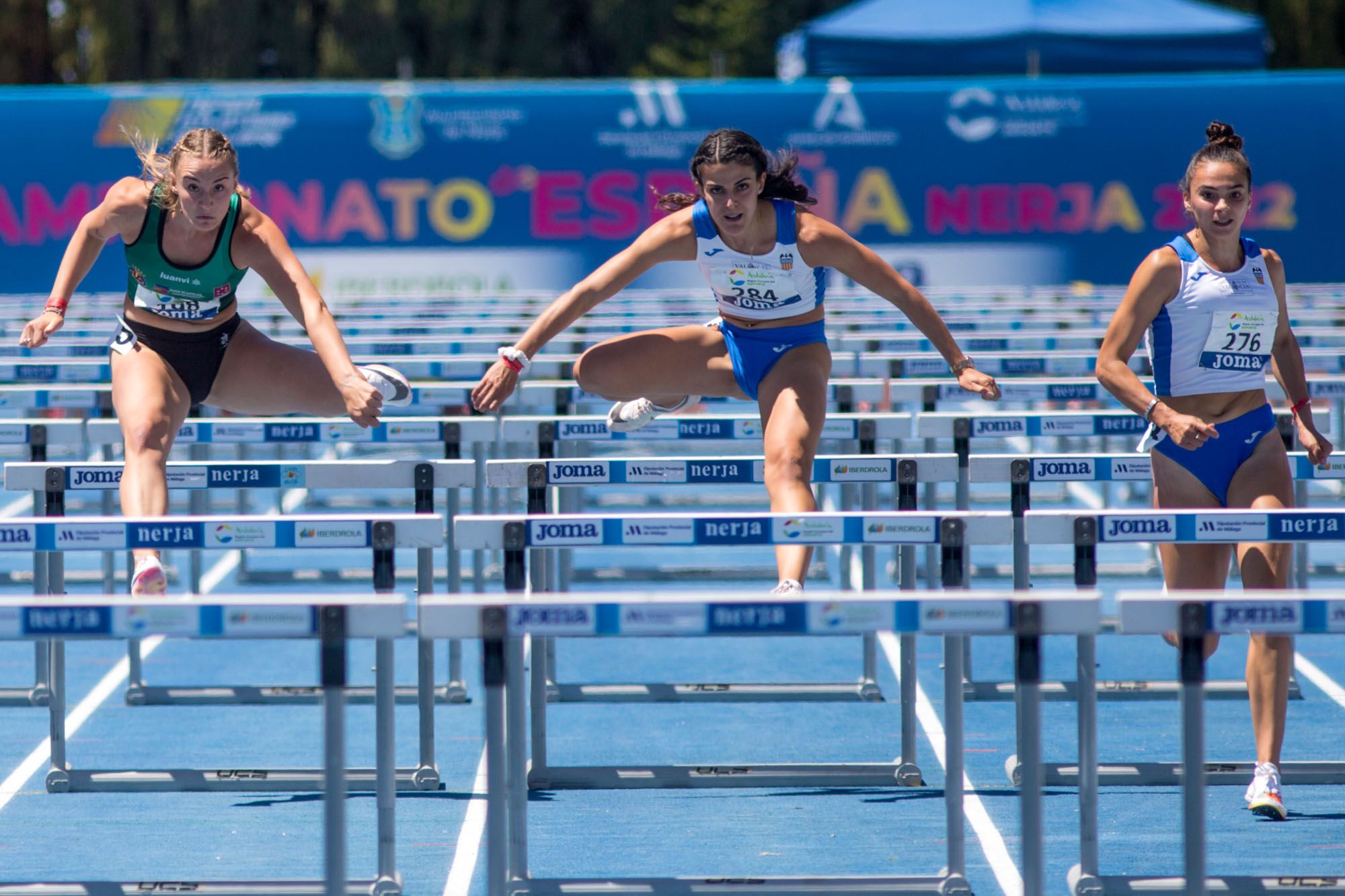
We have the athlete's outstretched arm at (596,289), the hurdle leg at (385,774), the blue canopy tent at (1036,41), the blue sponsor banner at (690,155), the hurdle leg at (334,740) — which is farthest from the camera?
the blue canopy tent at (1036,41)

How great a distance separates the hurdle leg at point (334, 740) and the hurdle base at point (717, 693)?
342 centimetres

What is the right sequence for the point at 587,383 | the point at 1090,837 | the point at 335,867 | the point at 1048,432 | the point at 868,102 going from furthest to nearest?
the point at 868,102
the point at 1048,432
the point at 587,383
the point at 1090,837
the point at 335,867

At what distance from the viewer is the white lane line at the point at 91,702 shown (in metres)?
5.69

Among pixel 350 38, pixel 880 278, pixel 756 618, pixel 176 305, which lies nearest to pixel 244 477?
pixel 176 305

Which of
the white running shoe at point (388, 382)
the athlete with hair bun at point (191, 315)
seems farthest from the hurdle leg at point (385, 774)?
the white running shoe at point (388, 382)

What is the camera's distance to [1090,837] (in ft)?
13.6

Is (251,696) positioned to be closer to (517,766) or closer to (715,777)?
(715,777)

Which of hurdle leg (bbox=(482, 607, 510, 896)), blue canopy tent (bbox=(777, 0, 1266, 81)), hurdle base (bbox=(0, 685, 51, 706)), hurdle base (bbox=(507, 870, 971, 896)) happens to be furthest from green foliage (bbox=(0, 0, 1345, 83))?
hurdle leg (bbox=(482, 607, 510, 896))

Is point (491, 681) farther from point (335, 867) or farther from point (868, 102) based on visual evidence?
point (868, 102)

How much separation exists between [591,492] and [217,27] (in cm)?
1707

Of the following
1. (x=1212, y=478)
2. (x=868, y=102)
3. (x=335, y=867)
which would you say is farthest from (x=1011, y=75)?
(x=335, y=867)

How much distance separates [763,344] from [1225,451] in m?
1.54

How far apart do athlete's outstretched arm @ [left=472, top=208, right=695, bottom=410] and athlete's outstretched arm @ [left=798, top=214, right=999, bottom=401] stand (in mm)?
402

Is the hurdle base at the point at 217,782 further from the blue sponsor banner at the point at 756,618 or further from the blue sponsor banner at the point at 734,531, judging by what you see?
the blue sponsor banner at the point at 756,618
